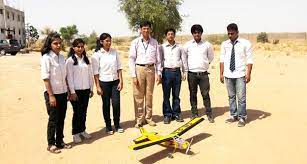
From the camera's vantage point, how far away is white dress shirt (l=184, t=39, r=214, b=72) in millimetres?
7527

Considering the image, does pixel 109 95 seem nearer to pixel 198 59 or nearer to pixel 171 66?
pixel 171 66

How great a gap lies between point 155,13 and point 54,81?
25.8 meters

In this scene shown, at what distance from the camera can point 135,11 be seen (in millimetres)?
32969

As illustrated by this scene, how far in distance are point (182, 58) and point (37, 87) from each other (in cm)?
715

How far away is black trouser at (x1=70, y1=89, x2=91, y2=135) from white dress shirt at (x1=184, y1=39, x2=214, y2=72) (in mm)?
2319

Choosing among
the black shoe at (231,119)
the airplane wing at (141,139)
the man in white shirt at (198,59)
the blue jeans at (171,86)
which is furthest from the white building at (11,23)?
the airplane wing at (141,139)

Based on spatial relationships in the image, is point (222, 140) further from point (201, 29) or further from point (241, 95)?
point (201, 29)

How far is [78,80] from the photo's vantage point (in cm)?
635

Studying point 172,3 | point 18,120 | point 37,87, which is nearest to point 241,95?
point 18,120

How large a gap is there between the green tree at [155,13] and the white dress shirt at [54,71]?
25.1 meters

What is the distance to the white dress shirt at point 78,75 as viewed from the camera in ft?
20.3

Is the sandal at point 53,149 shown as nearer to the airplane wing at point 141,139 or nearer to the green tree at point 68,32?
the airplane wing at point 141,139

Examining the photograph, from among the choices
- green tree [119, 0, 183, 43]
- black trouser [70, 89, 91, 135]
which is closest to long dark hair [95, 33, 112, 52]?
black trouser [70, 89, 91, 135]

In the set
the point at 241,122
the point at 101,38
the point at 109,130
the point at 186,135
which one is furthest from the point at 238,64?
the point at 109,130
